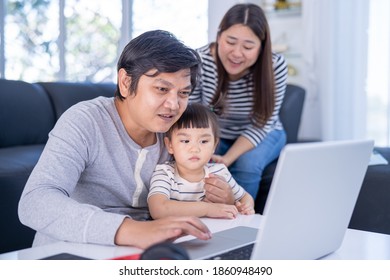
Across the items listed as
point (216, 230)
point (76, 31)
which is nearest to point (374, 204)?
point (216, 230)

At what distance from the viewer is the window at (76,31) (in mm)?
3441

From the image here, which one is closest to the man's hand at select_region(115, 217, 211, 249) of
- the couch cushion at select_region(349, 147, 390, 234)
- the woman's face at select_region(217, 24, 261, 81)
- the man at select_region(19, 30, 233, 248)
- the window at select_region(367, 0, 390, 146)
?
the man at select_region(19, 30, 233, 248)

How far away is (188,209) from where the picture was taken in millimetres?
1289

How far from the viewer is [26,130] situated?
2.49 meters

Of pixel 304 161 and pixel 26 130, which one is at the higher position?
pixel 304 161

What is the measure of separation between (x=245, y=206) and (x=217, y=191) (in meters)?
0.08

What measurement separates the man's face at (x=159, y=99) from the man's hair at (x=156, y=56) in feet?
0.05

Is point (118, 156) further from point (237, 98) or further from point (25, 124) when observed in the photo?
point (25, 124)

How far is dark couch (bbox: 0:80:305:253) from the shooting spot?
6.39 ft

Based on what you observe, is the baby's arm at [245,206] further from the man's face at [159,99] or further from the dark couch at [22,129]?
the dark couch at [22,129]

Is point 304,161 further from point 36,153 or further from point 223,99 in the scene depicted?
point 36,153

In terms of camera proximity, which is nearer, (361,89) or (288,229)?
(288,229)
